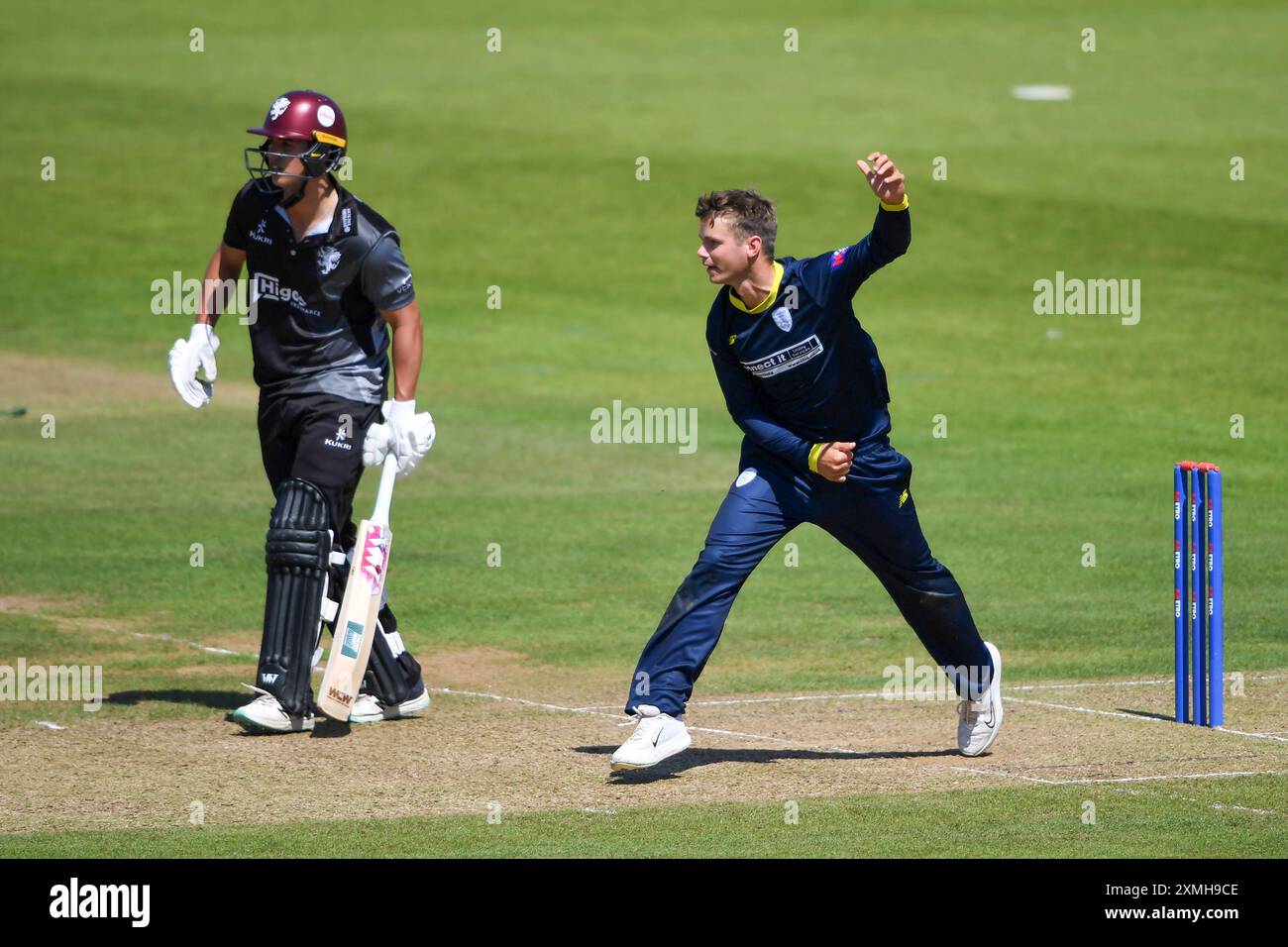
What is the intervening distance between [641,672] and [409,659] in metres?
1.65

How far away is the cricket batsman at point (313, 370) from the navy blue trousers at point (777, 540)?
1.64 metres

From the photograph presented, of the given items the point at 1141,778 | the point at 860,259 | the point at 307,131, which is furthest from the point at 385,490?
the point at 1141,778

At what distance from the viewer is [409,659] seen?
9.51 m

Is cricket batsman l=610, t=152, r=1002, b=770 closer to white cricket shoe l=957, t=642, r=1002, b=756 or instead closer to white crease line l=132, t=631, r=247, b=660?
white cricket shoe l=957, t=642, r=1002, b=756

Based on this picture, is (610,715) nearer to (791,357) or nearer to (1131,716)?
(791,357)

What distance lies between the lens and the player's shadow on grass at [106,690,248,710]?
9.86m

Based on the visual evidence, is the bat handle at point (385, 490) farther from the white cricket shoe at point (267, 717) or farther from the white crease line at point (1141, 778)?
the white crease line at point (1141, 778)

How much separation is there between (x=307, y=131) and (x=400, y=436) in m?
1.44

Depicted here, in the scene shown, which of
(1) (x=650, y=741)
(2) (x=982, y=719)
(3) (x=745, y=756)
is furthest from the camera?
(3) (x=745, y=756)

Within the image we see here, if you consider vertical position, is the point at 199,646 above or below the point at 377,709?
above

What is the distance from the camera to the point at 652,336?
24.1 m

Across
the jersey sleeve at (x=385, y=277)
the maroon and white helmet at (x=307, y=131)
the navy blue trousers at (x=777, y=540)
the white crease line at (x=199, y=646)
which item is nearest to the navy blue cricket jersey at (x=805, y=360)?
the navy blue trousers at (x=777, y=540)

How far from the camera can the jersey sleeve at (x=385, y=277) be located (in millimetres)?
9211

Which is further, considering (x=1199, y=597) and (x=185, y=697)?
(x=185, y=697)
